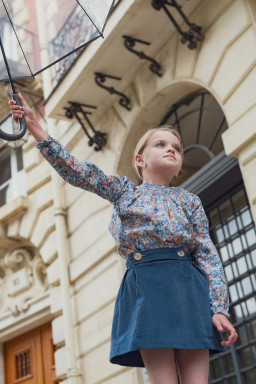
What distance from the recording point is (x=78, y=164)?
249cm

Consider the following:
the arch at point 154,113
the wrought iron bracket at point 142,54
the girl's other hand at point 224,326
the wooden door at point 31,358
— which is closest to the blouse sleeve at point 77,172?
the girl's other hand at point 224,326

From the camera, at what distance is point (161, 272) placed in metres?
2.38

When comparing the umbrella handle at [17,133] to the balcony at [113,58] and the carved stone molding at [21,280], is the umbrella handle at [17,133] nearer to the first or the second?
the balcony at [113,58]

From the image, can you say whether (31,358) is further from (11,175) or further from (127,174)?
(127,174)

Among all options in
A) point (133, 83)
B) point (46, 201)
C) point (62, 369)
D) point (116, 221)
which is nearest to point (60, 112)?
point (133, 83)

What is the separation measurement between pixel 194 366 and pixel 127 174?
5.54 metres

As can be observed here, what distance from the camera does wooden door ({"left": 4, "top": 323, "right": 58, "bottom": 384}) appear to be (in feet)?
28.3

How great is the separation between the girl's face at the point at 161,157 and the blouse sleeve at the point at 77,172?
0.20 metres

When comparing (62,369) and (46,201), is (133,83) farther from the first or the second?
(62,369)

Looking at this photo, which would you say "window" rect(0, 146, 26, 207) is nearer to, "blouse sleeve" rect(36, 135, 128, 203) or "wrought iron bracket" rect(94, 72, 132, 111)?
"wrought iron bracket" rect(94, 72, 132, 111)

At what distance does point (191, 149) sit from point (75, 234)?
2.09 metres

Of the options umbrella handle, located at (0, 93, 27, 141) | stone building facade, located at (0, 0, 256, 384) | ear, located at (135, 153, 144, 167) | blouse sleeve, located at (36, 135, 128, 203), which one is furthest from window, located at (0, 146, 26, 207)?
umbrella handle, located at (0, 93, 27, 141)

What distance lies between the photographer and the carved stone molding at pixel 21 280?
8953 mm

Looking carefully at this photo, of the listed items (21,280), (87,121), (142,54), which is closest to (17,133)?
(142,54)
